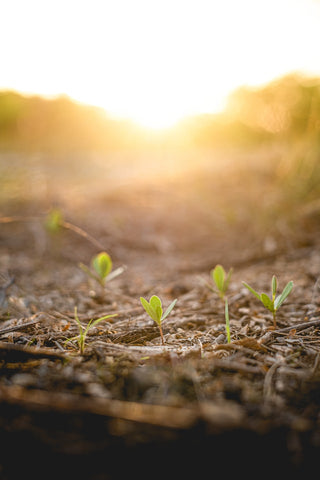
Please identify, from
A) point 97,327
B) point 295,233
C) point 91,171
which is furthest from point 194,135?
point 97,327

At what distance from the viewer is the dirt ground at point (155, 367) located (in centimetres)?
55

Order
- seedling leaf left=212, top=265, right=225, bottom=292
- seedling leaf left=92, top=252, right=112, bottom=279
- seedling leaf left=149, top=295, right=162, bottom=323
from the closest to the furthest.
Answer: seedling leaf left=149, top=295, right=162, bottom=323
seedling leaf left=212, top=265, right=225, bottom=292
seedling leaf left=92, top=252, right=112, bottom=279

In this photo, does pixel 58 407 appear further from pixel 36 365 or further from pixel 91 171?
pixel 91 171

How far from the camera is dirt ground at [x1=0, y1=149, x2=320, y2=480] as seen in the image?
55 cm

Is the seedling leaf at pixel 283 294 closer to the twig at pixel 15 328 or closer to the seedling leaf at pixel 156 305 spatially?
the seedling leaf at pixel 156 305

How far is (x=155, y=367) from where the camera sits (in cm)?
83

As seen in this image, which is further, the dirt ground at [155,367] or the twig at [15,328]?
the twig at [15,328]

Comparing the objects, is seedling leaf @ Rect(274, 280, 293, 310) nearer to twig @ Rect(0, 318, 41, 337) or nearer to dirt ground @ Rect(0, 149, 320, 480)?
dirt ground @ Rect(0, 149, 320, 480)

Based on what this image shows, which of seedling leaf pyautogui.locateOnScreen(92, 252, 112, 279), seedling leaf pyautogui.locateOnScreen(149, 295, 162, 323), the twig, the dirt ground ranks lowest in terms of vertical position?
the dirt ground

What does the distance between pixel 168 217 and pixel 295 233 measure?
4.09 ft

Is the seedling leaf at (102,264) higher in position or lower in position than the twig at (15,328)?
higher

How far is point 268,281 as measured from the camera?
5.54 ft

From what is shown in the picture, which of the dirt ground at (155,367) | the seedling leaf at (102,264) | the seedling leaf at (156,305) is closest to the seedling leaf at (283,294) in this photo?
the dirt ground at (155,367)

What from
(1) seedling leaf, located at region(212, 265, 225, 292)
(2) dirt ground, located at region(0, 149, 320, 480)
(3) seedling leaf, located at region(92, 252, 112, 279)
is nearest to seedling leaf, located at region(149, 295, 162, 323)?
(2) dirt ground, located at region(0, 149, 320, 480)
